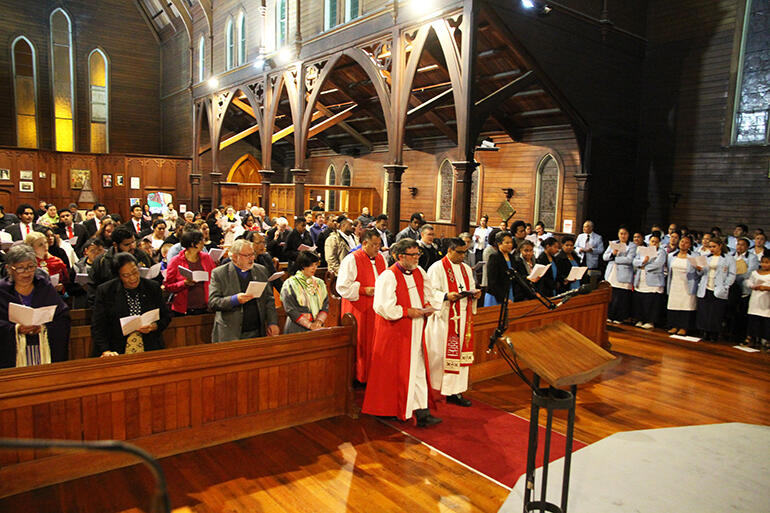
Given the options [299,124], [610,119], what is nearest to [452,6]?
[610,119]

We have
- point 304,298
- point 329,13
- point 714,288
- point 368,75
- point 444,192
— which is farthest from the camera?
point 444,192

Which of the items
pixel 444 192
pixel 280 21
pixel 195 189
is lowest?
pixel 195 189

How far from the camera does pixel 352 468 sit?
4191mm

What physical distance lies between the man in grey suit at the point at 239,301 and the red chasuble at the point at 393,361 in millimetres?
1018

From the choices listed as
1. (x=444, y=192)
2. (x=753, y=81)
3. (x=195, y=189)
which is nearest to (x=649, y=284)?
(x=753, y=81)

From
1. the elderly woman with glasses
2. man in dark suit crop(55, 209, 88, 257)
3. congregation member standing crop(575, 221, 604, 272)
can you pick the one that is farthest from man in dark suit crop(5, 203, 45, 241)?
congregation member standing crop(575, 221, 604, 272)

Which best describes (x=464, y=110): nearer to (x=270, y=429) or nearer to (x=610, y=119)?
(x=610, y=119)

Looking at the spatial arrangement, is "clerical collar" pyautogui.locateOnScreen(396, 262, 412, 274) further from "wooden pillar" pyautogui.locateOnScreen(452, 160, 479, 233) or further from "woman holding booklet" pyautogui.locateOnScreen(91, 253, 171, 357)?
"wooden pillar" pyautogui.locateOnScreen(452, 160, 479, 233)

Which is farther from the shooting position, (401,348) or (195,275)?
(195,275)

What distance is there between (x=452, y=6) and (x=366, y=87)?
6.38 m

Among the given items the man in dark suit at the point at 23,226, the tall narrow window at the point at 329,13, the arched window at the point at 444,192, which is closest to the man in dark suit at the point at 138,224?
the man in dark suit at the point at 23,226

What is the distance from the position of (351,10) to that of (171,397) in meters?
11.3

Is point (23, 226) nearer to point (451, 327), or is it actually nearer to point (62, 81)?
point (451, 327)

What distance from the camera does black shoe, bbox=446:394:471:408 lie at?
5597mm
